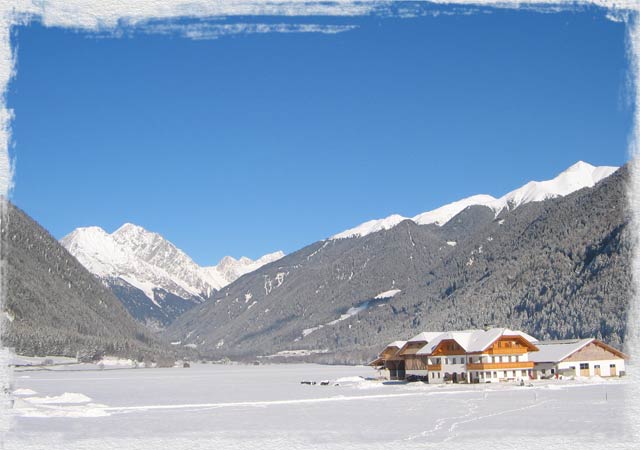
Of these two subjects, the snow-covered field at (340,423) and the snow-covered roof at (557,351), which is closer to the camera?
the snow-covered field at (340,423)

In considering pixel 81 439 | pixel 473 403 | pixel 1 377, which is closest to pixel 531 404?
pixel 473 403

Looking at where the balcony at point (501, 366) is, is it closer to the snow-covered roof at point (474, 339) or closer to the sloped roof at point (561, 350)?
the snow-covered roof at point (474, 339)

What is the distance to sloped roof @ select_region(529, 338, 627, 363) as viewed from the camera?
338 ft

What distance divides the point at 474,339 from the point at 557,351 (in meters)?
12.3

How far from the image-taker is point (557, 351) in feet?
347

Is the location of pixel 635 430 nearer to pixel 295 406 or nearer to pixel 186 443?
pixel 186 443

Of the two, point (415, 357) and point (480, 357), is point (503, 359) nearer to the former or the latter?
point (480, 357)

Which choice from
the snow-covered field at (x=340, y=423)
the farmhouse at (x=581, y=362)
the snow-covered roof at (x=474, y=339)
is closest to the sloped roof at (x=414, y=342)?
the snow-covered roof at (x=474, y=339)

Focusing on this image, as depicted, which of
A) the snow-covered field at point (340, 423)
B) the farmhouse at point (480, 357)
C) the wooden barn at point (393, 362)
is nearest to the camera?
the snow-covered field at point (340, 423)

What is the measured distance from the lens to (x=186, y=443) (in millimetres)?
37281

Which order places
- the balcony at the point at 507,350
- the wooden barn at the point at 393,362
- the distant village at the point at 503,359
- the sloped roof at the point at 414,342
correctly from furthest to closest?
the wooden barn at the point at 393,362 → the sloped roof at the point at 414,342 → the distant village at the point at 503,359 → the balcony at the point at 507,350

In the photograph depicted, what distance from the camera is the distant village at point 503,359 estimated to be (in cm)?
9875

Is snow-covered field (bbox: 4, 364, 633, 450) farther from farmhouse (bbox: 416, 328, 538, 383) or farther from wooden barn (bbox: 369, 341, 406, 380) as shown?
wooden barn (bbox: 369, 341, 406, 380)

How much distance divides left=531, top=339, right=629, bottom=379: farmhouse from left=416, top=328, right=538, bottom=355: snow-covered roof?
13.0 feet
